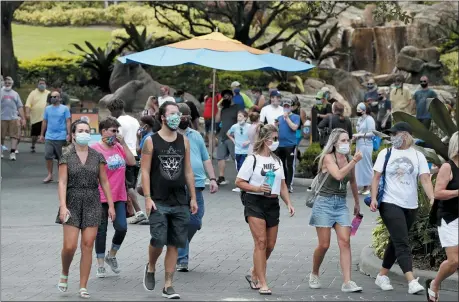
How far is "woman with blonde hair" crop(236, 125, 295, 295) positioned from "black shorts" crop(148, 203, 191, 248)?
25.3 inches

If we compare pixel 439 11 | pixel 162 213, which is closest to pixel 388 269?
pixel 162 213

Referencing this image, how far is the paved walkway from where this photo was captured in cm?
1043

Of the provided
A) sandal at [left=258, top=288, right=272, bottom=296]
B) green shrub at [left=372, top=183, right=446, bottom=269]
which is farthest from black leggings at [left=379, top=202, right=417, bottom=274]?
sandal at [left=258, top=288, right=272, bottom=296]

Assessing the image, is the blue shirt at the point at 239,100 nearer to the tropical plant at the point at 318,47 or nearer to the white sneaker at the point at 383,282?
the white sneaker at the point at 383,282

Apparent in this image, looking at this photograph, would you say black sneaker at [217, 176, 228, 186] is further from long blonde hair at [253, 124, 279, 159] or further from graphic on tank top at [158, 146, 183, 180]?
graphic on tank top at [158, 146, 183, 180]

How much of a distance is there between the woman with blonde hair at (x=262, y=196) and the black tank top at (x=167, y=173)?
0.63 meters

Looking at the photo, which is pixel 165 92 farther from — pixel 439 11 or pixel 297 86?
pixel 439 11

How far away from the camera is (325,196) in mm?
10789

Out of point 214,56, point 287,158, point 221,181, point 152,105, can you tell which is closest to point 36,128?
point 221,181

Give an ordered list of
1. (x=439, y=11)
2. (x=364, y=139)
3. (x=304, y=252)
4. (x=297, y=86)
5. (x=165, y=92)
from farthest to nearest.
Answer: (x=439, y=11), (x=297, y=86), (x=165, y=92), (x=364, y=139), (x=304, y=252)

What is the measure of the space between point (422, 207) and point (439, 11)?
3160 centimetres

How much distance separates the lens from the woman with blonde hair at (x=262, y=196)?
1053 centimetres

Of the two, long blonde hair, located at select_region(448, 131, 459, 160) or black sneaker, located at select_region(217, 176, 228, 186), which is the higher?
long blonde hair, located at select_region(448, 131, 459, 160)

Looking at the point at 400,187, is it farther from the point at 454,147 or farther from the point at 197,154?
the point at 197,154
